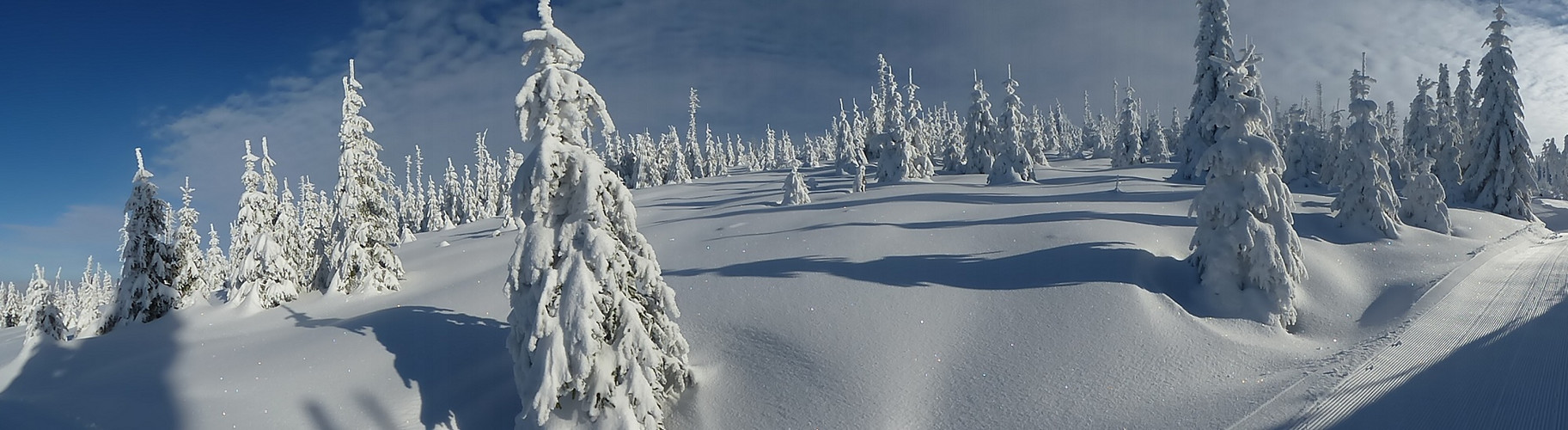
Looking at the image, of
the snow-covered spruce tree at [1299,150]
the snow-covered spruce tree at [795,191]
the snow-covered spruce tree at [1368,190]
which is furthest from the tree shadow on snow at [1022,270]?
the snow-covered spruce tree at [1299,150]

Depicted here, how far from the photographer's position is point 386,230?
27844 millimetres

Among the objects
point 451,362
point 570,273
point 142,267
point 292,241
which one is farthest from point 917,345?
point 292,241

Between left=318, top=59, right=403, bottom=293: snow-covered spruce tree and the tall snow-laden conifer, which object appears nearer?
left=318, top=59, right=403, bottom=293: snow-covered spruce tree

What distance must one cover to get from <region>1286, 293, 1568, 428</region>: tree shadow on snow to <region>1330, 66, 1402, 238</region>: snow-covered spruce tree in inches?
446

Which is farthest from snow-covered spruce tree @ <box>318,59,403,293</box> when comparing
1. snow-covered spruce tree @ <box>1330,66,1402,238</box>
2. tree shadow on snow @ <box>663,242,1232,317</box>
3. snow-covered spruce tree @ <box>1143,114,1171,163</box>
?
snow-covered spruce tree @ <box>1143,114,1171,163</box>

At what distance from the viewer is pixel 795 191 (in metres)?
38.7

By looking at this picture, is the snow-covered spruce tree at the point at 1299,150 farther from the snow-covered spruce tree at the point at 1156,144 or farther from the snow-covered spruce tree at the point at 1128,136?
the snow-covered spruce tree at the point at 1156,144

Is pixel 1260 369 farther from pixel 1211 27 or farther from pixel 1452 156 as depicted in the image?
pixel 1452 156

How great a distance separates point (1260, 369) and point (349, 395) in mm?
19595

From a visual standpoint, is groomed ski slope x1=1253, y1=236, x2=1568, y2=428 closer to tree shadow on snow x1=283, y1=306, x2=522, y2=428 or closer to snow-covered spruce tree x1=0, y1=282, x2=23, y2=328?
tree shadow on snow x1=283, y1=306, x2=522, y2=428

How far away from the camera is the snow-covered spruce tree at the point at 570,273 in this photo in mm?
11883

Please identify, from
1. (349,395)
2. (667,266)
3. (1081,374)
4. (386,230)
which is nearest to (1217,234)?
(1081,374)

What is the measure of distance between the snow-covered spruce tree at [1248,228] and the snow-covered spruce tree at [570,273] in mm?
13979

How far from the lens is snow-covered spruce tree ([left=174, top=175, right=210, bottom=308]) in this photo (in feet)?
89.4
